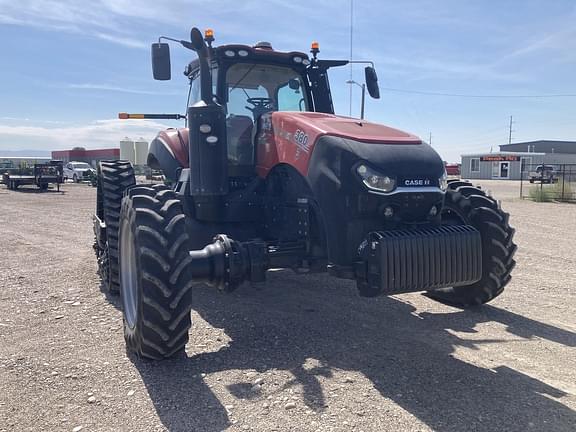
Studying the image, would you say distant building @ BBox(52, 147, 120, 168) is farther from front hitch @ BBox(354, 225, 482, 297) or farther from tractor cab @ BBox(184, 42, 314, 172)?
front hitch @ BBox(354, 225, 482, 297)

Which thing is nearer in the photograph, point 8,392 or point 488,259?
point 8,392

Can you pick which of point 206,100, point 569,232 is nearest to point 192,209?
point 206,100

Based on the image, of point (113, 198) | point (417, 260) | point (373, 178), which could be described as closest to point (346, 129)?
point (373, 178)

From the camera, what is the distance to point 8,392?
3.65m

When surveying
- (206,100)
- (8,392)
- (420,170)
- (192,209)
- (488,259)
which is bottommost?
(8,392)

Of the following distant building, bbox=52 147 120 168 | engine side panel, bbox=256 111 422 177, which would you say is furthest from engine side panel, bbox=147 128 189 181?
distant building, bbox=52 147 120 168

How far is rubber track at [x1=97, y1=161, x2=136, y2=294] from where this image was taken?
5.91 m

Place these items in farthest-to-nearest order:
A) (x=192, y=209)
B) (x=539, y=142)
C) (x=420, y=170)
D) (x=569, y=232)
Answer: (x=539, y=142) < (x=569, y=232) < (x=192, y=209) < (x=420, y=170)

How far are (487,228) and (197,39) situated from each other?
3272 mm

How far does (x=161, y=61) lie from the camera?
17.2ft

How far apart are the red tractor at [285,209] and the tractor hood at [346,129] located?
2 cm

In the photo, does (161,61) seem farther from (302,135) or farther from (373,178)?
(373,178)

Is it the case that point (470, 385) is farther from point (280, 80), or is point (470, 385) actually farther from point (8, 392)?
point (280, 80)

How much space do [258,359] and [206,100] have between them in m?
2.47
